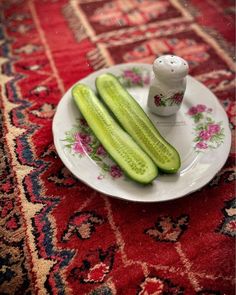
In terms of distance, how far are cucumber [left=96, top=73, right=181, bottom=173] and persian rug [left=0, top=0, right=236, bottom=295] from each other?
0.10 metres

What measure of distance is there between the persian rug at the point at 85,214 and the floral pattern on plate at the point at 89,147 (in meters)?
0.07

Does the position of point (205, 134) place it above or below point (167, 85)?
below

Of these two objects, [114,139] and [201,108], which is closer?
[114,139]

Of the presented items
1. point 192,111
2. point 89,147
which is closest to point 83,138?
point 89,147

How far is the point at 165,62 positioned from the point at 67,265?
1.52 ft

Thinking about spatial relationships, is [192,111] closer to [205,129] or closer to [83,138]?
[205,129]

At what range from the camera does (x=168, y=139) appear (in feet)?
2.68

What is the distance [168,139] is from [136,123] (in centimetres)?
8

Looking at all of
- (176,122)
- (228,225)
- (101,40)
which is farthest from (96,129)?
(101,40)

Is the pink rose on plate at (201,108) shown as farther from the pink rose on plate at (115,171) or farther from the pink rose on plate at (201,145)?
the pink rose on plate at (115,171)

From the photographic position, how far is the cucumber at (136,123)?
0.74m

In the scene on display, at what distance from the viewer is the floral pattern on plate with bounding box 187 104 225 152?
81cm

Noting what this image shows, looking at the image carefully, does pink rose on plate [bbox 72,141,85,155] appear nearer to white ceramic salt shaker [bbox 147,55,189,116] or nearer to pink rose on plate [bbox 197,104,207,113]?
white ceramic salt shaker [bbox 147,55,189,116]

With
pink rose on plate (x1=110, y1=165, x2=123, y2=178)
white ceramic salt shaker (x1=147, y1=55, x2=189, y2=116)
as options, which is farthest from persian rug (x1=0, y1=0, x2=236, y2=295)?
white ceramic salt shaker (x1=147, y1=55, x2=189, y2=116)
